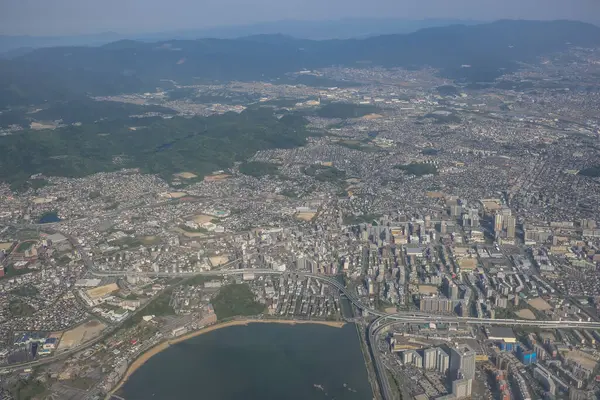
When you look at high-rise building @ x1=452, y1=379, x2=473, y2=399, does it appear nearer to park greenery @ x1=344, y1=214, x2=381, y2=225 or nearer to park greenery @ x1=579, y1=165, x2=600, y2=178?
park greenery @ x1=344, y1=214, x2=381, y2=225

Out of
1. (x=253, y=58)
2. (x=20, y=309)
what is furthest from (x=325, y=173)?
(x=253, y=58)

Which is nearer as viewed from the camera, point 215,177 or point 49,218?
point 49,218

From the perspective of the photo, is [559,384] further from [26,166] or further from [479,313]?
[26,166]

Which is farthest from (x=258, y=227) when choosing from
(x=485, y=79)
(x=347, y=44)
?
(x=347, y=44)

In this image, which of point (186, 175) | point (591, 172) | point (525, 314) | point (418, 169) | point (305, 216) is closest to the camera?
point (525, 314)

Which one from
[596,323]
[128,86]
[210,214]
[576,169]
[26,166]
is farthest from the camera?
[128,86]

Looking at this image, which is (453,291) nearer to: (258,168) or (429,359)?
(429,359)

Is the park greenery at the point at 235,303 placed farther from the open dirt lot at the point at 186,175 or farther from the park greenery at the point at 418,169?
the park greenery at the point at 418,169
